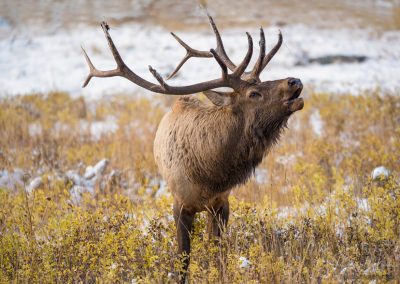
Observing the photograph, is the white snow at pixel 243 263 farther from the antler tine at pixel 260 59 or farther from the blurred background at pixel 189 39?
the blurred background at pixel 189 39

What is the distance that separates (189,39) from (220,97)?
1372 cm

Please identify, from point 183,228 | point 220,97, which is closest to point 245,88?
point 220,97

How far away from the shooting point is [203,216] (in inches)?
219

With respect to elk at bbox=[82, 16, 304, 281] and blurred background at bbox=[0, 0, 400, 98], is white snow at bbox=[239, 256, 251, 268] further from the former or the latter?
blurred background at bbox=[0, 0, 400, 98]

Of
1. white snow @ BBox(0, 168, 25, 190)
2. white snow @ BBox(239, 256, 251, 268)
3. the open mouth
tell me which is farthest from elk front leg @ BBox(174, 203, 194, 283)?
white snow @ BBox(0, 168, 25, 190)

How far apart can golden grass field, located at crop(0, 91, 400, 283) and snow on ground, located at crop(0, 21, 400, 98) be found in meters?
3.60

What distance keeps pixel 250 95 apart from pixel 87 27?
1763cm

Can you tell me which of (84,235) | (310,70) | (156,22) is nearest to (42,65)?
(156,22)

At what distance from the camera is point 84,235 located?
509 cm

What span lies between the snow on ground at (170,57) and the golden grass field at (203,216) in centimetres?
360

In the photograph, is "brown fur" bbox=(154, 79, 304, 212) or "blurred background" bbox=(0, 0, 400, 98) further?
"blurred background" bbox=(0, 0, 400, 98)

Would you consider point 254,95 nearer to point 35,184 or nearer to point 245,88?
point 245,88

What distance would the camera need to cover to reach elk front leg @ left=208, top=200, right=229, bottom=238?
4953 mm

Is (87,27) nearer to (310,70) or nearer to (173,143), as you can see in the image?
(310,70)
